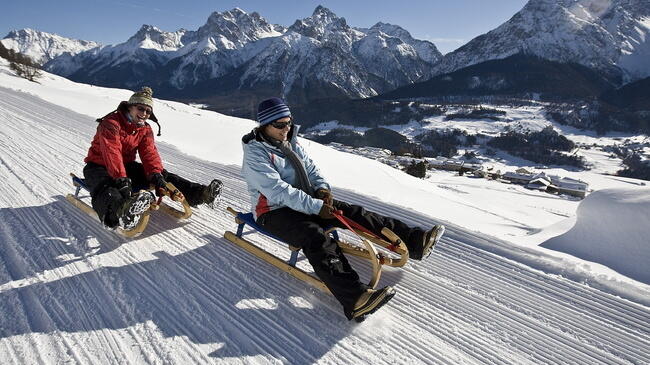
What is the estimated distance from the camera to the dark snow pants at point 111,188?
4066 mm

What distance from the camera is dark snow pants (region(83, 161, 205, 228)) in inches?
160

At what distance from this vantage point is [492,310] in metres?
3.48

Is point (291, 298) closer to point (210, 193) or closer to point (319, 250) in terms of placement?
point (319, 250)

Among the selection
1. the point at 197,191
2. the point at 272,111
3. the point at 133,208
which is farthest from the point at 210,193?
the point at 272,111

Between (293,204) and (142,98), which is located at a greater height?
(142,98)

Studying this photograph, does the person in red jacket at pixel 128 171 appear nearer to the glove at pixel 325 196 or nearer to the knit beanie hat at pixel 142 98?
the knit beanie hat at pixel 142 98

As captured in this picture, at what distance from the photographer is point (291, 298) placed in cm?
350

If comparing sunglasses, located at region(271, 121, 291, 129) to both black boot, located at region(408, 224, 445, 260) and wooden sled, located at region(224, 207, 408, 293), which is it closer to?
wooden sled, located at region(224, 207, 408, 293)

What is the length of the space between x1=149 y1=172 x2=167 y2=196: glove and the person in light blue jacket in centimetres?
155

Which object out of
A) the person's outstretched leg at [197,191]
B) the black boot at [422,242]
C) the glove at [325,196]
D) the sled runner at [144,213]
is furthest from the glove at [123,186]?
the black boot at [422,242]

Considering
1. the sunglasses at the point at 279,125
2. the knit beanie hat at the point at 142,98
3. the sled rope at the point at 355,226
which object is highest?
the sunglasses at the point at 279,125

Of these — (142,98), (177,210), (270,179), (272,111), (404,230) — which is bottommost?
(177,210)

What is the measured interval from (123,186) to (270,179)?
5.94 ft

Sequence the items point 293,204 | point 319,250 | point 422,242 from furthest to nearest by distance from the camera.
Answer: point 422,242, point 293,204, point 319,250
